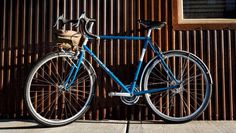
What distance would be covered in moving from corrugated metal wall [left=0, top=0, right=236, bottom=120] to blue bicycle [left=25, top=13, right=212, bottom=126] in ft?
0.51

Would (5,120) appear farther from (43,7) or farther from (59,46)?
(43,7)

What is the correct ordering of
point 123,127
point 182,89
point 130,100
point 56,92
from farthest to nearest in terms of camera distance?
point 56,92 < point 182,89 < point 130,100 < point 123,127

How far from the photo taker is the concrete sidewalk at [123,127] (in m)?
3.57

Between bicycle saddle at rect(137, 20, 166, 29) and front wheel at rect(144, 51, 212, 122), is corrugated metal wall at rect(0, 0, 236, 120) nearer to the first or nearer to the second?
front wheel at rect(144, 51, 212, 122)

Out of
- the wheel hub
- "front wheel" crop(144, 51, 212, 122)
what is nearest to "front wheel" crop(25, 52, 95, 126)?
the wheel hub

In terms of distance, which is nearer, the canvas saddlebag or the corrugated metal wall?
the canvas saddlebag

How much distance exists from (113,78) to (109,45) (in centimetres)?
45

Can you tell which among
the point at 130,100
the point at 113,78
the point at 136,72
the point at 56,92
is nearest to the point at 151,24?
the point at 136,72

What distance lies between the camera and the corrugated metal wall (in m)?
4.08

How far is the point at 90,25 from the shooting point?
4.04m

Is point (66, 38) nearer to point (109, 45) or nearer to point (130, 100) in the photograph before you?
point (109, 45)

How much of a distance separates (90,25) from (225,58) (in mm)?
1626

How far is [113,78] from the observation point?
3.94 meters

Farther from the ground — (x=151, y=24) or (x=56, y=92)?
(x=151, y=24)
